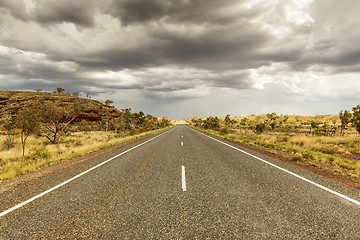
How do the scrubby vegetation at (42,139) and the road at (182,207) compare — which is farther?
the scrubby vegetation at (42,139)

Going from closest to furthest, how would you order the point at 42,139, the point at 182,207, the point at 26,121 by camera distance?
the point at 182,207
the point at 26,121
the point at 42,139

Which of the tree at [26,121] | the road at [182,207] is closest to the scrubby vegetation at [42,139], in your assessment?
the tree at [26,121]

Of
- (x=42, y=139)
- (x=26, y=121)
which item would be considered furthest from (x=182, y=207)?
(x=42, y=139)

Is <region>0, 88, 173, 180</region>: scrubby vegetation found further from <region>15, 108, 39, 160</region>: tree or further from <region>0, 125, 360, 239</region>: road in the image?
<region>0, 125, 360, 239</region>: road

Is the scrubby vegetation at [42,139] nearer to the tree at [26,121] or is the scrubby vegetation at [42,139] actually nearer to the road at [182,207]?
the tree at [26,121]

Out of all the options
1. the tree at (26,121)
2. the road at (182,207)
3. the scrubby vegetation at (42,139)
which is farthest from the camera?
the tree at (26,121)

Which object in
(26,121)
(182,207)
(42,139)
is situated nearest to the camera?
(182,207)

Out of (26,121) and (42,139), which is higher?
(26,121)

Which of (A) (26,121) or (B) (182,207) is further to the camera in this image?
(A) (26,121)

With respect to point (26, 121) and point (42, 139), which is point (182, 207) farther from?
point (42, 139)

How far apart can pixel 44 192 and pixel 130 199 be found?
9.25ft

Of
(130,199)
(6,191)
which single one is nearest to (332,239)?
(130,199)

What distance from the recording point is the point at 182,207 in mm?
3832

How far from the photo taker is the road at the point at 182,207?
296 cm
